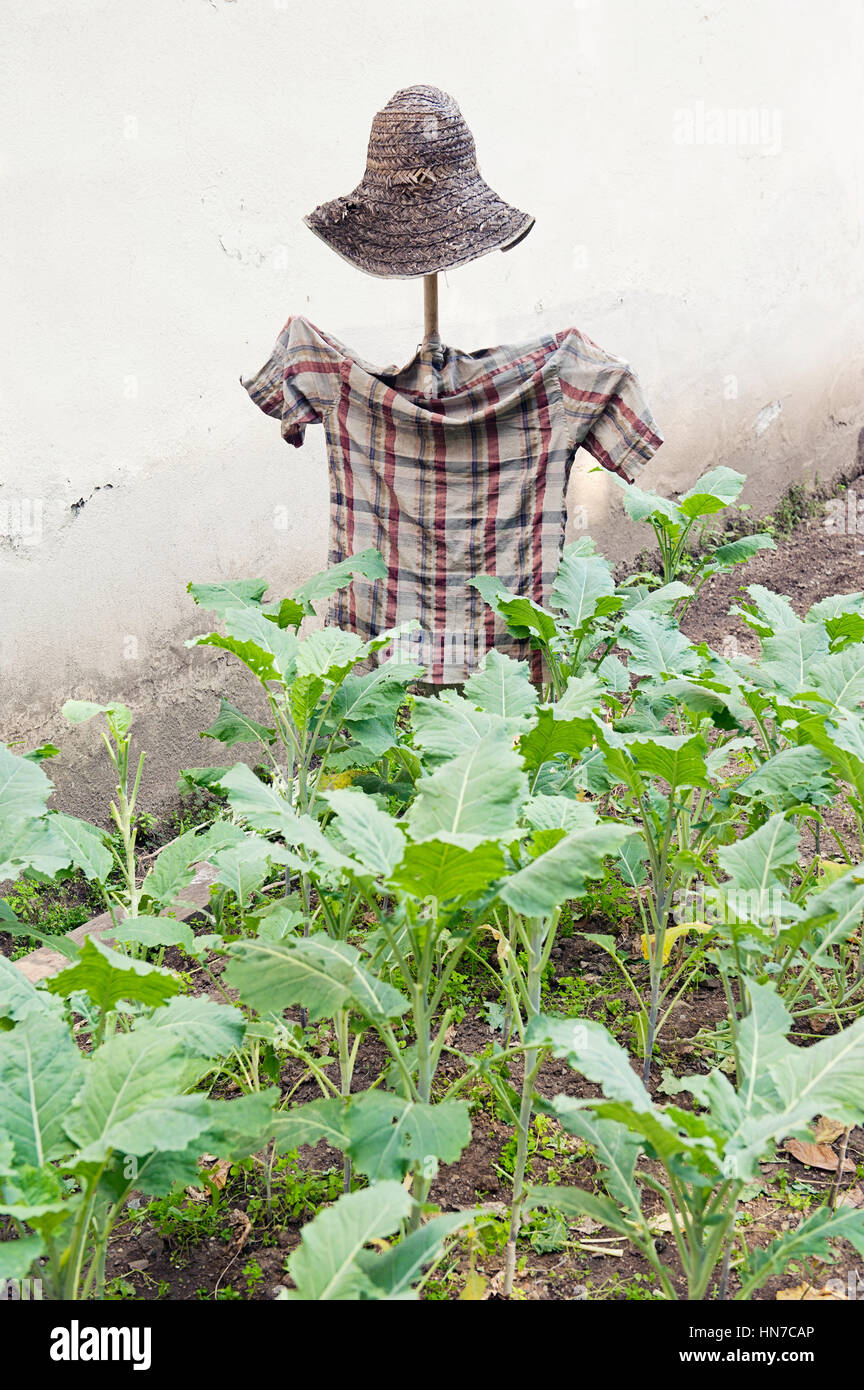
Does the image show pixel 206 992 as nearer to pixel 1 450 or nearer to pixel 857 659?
pixel 857 659

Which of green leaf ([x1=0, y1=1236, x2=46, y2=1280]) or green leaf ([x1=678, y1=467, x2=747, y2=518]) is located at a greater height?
green leaf ([x1=678, y1=467, x2=747, y2=518])

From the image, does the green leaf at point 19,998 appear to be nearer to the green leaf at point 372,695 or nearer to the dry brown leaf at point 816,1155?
the green leaf at point 372,695

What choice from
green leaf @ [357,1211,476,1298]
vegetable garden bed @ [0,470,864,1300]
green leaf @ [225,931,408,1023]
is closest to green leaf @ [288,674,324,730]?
vegetable garden bed @ [0,470,864,1300]

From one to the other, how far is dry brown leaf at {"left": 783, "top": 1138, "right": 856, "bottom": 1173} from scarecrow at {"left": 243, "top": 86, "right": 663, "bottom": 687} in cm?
124

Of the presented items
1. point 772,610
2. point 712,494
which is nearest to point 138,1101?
point 772,610

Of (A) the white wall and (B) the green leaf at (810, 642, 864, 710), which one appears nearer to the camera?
(B) the green leaf at (810, 642, 864, 710)

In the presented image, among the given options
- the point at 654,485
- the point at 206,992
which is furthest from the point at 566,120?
the point at 206,992

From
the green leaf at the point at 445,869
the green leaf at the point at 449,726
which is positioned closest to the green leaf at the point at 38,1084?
the green leaf at the point at 445,869

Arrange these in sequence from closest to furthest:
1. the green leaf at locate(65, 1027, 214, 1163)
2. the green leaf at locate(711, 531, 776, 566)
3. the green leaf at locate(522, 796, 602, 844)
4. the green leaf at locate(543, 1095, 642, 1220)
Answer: the green leaf at locate(65, 1027, 214, 1163), the green leaf at locate(543, 1095, 642, 1220), the green leaf at locate(522, 796, 602, 844), the green leaf at locate(711, 531, 776, 566)

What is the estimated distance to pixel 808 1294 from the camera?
182cm

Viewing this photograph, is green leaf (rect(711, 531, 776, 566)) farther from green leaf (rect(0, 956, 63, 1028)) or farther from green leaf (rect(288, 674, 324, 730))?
green leaf (rect(0, 956, 63, 1028))

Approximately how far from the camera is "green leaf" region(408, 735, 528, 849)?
5.12 feet

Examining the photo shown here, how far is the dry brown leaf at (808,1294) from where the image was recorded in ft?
5.95

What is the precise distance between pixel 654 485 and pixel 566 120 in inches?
59.9
